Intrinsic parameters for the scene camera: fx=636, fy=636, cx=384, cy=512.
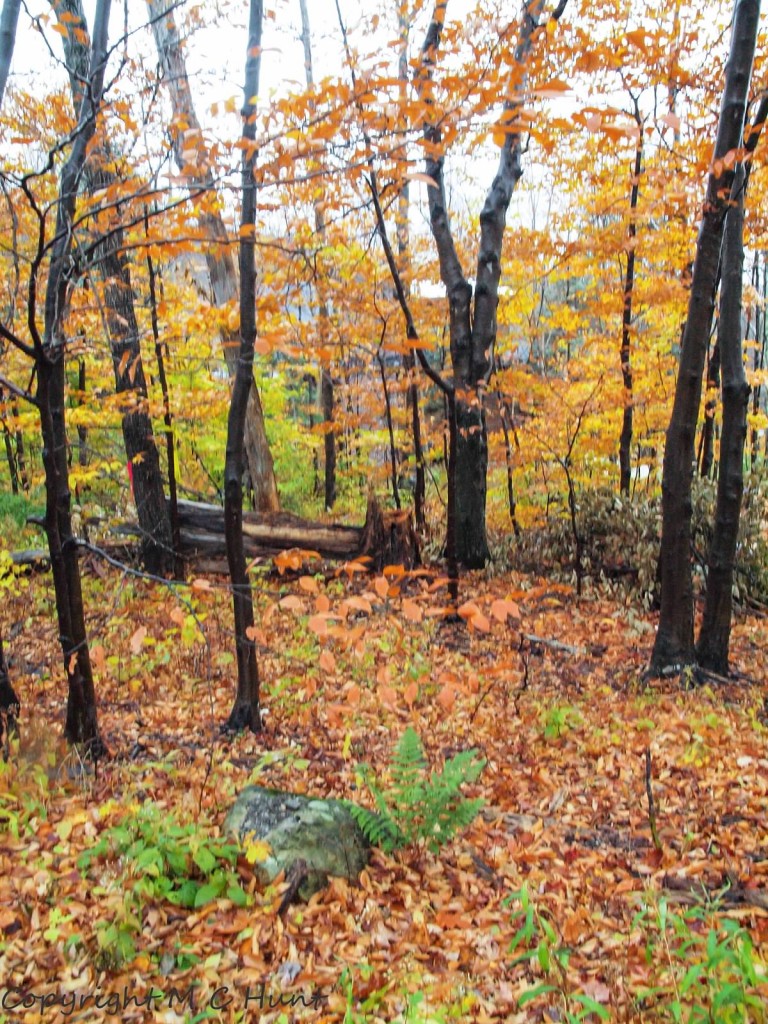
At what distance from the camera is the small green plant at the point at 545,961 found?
7.33 feet

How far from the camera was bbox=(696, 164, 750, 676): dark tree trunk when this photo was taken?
528cm

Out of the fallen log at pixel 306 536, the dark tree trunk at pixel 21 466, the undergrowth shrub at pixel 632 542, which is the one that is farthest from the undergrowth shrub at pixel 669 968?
the dark tree trunk at pixel 21 466

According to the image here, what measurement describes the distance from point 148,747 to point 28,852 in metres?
1.39

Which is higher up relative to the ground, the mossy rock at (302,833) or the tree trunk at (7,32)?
the tree trunk at (7,32)

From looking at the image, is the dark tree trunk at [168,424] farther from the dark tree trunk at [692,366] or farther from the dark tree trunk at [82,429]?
the dark tree trunk at [692,366]

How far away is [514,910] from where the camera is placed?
2.91 m

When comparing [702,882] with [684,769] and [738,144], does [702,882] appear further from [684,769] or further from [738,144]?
[738,144]

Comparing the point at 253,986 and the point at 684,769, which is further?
the point at 684,769

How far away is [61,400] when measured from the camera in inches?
137

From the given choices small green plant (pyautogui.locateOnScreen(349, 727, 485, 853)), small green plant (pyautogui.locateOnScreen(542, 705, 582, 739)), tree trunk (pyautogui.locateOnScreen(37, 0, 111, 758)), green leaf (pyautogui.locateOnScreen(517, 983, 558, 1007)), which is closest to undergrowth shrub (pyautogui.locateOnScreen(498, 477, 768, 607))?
small green plant (pyautogui.locateOnScreen(542, 705, 582, 739))

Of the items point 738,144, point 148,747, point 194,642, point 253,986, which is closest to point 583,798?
point 253,986

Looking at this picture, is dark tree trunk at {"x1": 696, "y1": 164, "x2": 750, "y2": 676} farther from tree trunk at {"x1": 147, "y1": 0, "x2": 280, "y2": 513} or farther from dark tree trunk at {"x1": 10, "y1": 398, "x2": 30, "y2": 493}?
dark tree trunk at {"x1": 10, "y1": 398, "x2": 30, "y2": 493}

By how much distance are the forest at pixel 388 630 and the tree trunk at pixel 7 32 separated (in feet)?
0.06

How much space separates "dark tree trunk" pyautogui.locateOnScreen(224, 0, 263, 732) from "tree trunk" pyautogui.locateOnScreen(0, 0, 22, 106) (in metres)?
1.15
